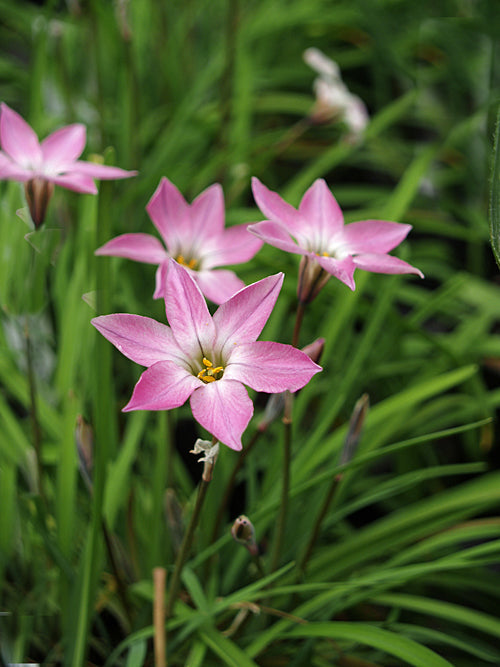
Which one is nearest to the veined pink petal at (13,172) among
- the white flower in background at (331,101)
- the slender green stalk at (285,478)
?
the slender green stalk at (285,478)

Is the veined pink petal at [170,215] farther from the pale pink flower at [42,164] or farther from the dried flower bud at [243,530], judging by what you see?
the dried flower bud at [243,530]

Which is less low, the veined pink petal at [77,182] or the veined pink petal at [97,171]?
the veined pink petal at [97,171]

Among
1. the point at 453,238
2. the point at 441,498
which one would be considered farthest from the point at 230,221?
the point at 453,238

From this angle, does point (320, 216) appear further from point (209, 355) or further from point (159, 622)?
point (159, 622)

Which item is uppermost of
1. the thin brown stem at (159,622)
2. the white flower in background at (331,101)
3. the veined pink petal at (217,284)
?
the white flower in background at (331,101)

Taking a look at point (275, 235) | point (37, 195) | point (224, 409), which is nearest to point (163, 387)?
point (224, 409)

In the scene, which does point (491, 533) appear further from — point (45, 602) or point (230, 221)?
point (230, 221)

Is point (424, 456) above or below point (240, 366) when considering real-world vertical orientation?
below
